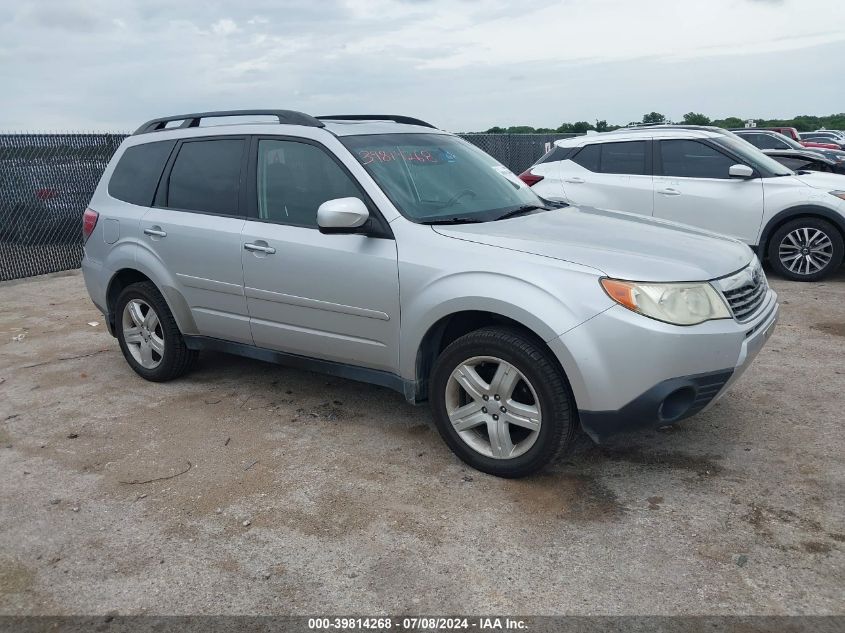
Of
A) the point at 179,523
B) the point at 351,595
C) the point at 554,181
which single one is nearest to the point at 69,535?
the point at 179,523

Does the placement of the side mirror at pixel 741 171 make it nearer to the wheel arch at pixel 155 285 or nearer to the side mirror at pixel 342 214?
the side mirror at pixel 342 214

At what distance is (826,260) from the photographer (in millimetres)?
8266

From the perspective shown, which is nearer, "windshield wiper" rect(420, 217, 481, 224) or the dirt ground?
the dirt ground

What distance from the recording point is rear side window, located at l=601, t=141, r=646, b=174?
353 inches

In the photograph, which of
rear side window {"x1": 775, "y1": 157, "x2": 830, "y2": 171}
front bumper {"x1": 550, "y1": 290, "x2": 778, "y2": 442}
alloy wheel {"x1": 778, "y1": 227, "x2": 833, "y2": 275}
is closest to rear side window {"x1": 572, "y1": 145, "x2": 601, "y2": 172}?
alloy wheel {"x1": 778, "y1": 227, "x2": 833, "y2": 275}

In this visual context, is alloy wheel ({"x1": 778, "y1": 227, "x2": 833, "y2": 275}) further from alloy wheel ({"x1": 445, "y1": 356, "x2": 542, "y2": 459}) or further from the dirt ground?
alloy wheel ({"x1": 445, "y1": 356, "x2": 542, "y2": 459})

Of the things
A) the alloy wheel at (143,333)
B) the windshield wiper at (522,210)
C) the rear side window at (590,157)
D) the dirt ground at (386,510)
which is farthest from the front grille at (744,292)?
the rear side window at (590,157)

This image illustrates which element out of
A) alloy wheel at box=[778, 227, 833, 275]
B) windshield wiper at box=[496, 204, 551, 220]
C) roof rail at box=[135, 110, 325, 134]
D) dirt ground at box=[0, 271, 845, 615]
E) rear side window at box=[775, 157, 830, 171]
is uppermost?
roof rail at box=[135, 110, 325, 134]

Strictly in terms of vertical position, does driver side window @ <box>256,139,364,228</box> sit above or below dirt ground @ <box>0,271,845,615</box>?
above

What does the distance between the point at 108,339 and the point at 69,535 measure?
3697 mm

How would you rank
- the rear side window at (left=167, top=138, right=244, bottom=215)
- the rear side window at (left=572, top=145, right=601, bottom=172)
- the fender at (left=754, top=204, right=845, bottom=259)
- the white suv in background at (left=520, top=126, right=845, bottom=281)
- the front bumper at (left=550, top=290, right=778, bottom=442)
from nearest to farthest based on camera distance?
the front bumper at (left=550, top=290, right=778, bottom=442) → the rear side window at (left=167, top=138, right=244, bottom=215) → the fender at (left=754, top=204, right=845, bottom=259) → the white suv in background at (left=520, top=126, right=845, bottom=281) → the rear side window at (left=572, top=145, right=601, bottom=172)

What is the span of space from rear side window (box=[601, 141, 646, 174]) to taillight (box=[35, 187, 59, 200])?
752 centimetres

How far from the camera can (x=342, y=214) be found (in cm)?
388

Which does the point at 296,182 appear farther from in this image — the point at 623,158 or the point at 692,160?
the point at 692,160
